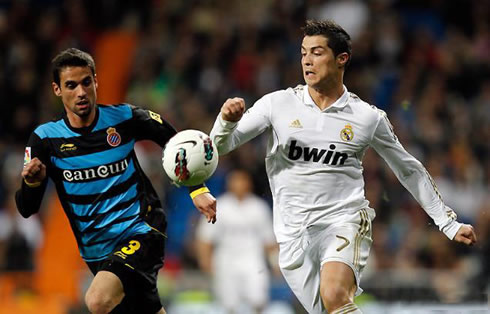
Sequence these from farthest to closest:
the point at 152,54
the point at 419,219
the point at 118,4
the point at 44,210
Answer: the point at 118,4 < the point at 152,54 < the point at 44,210 < the point at 419,219

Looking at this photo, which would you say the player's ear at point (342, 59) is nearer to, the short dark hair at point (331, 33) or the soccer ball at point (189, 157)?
the short dark hair at point (331, 33)

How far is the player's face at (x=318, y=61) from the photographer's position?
19.5 ft

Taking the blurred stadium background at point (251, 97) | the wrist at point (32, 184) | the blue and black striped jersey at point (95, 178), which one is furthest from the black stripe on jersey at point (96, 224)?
the blurred stadium background at point (251, 97)

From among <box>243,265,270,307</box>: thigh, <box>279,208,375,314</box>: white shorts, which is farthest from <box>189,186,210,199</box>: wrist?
<box>243,265,270,307</box>: thigh

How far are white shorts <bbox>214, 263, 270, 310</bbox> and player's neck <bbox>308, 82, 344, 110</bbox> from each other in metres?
5.02

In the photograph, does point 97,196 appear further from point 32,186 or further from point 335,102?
point 335,102

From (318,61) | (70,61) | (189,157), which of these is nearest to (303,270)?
(189,157)

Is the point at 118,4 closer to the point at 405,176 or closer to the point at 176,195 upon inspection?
the point at 176,195

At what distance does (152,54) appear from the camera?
14.9 metres

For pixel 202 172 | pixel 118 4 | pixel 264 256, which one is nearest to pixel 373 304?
pixel 264 256

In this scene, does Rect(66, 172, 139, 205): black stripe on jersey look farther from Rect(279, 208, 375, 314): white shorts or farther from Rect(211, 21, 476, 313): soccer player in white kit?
Rect(279, 208, 375, 314): white shorts

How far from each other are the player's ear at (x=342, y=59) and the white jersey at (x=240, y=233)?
528 cm

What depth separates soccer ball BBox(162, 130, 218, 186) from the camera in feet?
18.9

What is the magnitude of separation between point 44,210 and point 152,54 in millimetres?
3036
